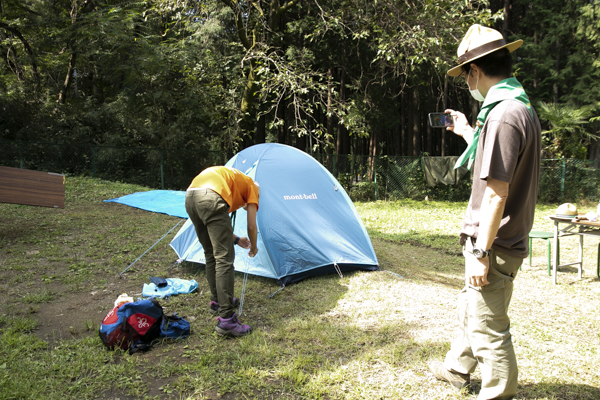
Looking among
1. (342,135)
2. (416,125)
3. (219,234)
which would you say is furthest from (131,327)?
(416,125)

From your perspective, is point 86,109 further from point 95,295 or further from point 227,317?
point 227,317

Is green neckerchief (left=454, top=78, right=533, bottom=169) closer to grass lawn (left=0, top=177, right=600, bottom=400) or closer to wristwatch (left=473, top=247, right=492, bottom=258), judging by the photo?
wristwatch (left=473, top=247, right=492, bottom=258)

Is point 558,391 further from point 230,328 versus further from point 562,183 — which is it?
point 562,183

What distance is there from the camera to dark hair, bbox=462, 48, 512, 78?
82.9 inches

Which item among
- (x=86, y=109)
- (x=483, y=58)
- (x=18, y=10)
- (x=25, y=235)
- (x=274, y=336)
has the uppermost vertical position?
(x=18, y=10)

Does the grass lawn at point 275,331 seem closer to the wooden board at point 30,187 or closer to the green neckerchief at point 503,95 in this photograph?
the wooden board at point 30,187

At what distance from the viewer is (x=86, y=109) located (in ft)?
46.7

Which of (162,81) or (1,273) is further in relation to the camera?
(162,81)

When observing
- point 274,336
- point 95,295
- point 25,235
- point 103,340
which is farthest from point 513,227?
point 25,235

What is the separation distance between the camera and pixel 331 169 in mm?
14055

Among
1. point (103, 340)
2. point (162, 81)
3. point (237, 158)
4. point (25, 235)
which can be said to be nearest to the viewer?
point (103, 340)

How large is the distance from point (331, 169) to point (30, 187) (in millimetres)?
9606

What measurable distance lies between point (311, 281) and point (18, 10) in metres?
16.1

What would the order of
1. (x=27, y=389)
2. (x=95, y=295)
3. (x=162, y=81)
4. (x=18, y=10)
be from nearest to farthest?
(x=27, y=389), (x=95, y=295), (x=162, y=81), (x=18, y=10)
